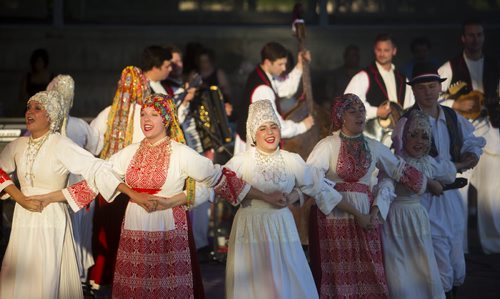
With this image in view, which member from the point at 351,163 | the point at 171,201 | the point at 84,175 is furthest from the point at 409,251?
the point at 84,175

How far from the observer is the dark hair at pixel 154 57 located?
12133 millimetres

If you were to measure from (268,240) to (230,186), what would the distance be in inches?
19.1

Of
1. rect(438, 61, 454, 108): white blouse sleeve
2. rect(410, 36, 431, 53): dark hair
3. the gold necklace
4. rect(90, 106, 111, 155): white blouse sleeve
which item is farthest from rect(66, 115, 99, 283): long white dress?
rect(410, 36, 431, 53): dark hair

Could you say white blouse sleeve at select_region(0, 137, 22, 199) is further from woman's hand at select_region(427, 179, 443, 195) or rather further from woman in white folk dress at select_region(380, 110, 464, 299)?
woman's hand at select_region(427, 179, 443, 195)

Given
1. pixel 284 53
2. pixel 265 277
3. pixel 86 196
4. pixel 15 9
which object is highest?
pixel 15 9

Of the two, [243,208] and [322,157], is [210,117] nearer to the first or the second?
[322,157]

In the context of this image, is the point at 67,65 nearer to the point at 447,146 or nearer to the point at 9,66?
the point at 9,66

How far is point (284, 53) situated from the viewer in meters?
13.2

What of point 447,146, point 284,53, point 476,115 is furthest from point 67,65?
point 447,146

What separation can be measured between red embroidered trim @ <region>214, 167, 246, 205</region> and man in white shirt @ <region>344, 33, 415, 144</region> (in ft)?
12.0

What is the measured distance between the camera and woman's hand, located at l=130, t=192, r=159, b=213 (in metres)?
9.74

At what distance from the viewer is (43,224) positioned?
32.6 ft

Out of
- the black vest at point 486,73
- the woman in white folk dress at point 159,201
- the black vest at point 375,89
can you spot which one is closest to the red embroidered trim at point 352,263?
the woman in white folk dress at point 159,201

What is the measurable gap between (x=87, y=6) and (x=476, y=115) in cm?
554
